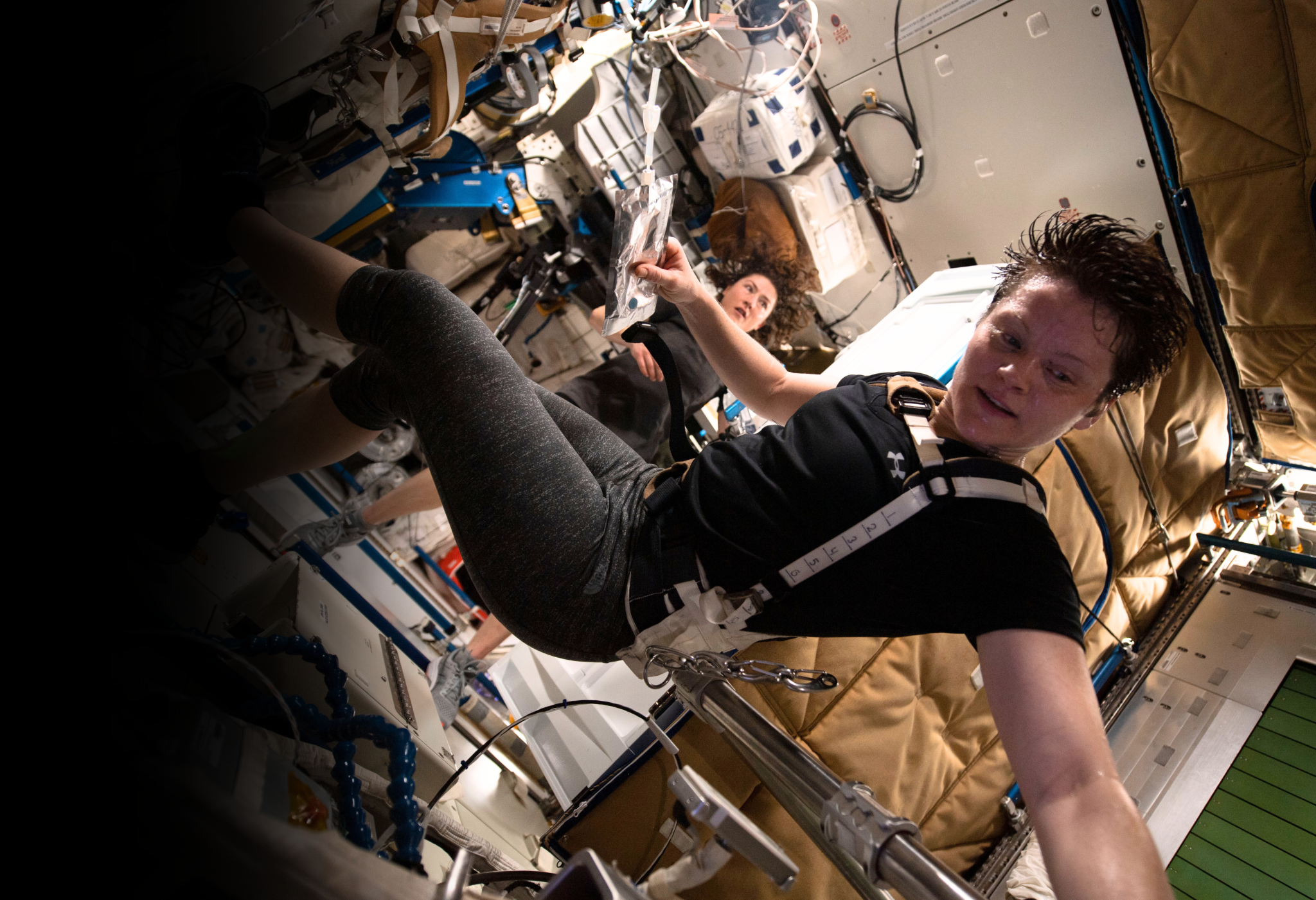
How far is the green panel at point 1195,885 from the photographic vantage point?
1.41 m

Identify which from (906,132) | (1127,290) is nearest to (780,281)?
(906,132)

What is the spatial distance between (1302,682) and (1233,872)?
1.70 ft

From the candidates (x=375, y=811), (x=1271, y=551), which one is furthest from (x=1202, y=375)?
(x=375, y=811)

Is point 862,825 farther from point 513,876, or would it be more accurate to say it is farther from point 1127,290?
point 1127,290

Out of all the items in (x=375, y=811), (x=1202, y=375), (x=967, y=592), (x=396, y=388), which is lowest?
(x=1202, y=375)

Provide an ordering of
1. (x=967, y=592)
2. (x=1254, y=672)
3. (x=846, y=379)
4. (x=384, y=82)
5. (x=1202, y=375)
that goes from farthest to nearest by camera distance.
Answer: (x=1202, y=375) → (x=384, y=82) → (x=1254, y=672) → (x=846, y=379) → (x=967, y=592)

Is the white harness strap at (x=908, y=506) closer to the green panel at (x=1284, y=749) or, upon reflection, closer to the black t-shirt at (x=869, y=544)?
the black t-shirt at (x=869, y=544)

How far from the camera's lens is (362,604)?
2.27 meters

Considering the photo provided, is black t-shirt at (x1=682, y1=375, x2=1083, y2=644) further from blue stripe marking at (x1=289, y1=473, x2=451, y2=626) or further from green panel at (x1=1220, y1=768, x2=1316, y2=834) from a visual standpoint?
blue stripe marking at (x1=289, y1=473, x2=451, y2=626)

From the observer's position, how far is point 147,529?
1.22 metres

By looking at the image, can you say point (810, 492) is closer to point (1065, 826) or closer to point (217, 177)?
point (1065, 826)

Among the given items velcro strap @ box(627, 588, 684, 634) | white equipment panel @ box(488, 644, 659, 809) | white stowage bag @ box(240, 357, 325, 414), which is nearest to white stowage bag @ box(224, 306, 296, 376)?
white stowage bag @ box(240, 357, 325, 414)

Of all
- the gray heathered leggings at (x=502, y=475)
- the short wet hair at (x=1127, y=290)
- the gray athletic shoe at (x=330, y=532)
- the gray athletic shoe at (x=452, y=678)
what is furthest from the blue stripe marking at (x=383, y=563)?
the short wet hair at (x=1127, y=290)

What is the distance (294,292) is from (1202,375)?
2.53m
